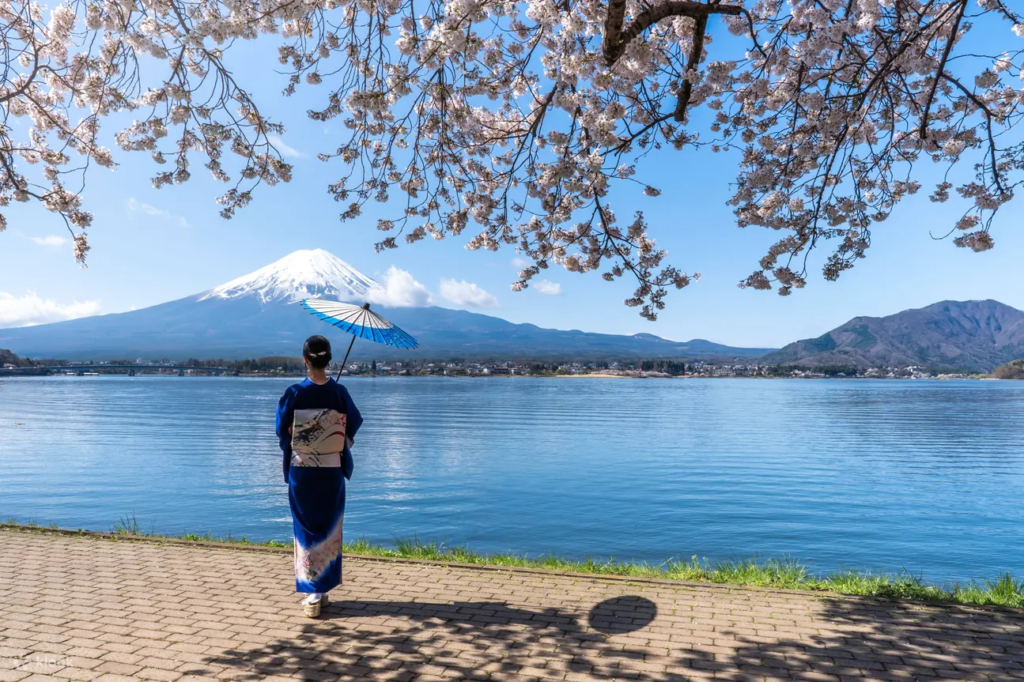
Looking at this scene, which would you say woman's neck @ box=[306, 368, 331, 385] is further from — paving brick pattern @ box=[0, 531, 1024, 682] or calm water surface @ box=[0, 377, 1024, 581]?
calm water surface @ box=[0, 377, 1024, 581]

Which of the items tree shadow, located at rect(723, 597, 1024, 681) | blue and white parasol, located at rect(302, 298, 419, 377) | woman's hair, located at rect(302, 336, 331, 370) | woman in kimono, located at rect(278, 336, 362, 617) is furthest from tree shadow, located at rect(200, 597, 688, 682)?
blue and white parasol, located at rect(302, 298, 419, 377)

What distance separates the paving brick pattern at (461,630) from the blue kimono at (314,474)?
1.20 feet

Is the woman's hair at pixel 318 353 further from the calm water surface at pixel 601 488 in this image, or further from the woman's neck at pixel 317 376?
the calm water surface at pixel 601 488

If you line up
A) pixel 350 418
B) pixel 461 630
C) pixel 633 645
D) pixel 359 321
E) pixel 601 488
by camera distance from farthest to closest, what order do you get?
pixel 601 488 < pixel 359 321 < pixel 350 418 < pixel 461 630 < pixel 633 645

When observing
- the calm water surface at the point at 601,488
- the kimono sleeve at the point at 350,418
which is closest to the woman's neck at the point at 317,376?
the kimono sleeve at the point at 350,418

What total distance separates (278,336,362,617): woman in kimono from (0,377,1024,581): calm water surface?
676 centimetres

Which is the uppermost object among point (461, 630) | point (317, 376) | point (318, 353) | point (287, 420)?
point (318, 353)

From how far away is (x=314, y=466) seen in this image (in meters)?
4.86

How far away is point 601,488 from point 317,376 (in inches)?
564

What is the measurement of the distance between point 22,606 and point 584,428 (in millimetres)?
34295

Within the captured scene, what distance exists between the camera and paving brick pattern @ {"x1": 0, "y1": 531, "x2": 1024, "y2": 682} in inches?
147

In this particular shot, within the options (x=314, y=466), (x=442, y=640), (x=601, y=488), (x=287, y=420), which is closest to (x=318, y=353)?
(x=287, y=420)

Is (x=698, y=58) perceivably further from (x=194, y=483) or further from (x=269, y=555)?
(x=194, y=483)

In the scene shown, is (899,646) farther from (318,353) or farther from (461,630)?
(318,353)
